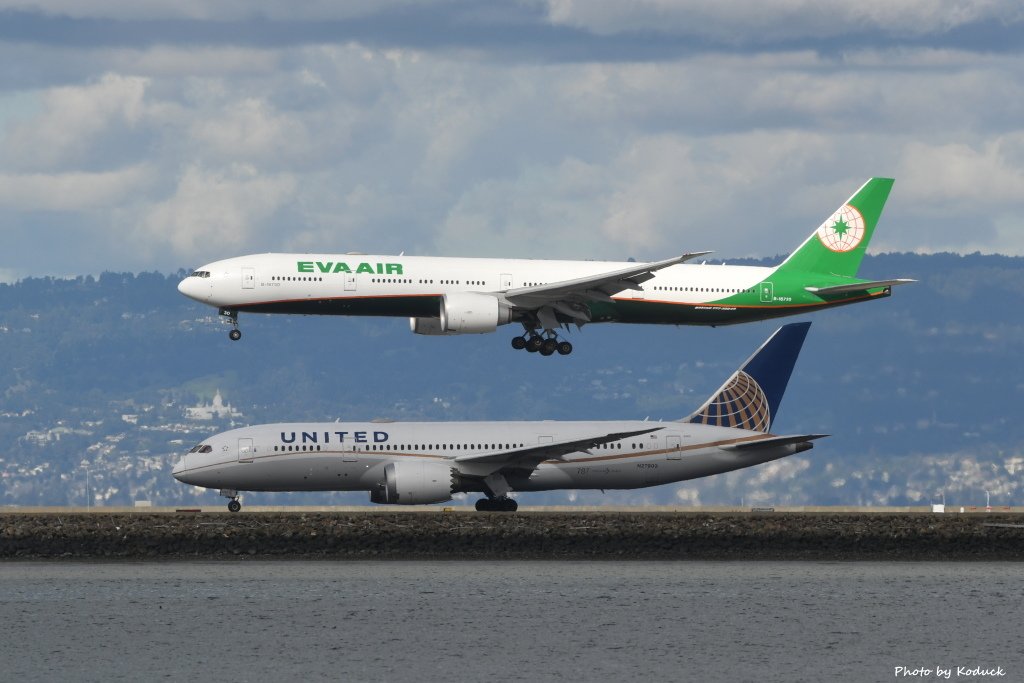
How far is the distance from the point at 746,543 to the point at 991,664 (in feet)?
70.1

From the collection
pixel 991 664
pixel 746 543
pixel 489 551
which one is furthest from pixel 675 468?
pixel 991 664

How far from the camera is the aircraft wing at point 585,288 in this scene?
262 feet

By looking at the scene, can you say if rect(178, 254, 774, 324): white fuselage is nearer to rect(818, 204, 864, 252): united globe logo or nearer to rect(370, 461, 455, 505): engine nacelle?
rect(370, 461, 455, 505): engine nacelle

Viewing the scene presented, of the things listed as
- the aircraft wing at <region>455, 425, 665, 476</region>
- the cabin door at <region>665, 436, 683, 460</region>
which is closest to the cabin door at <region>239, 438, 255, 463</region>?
the aircraft wing at <region>455, 425, 665, 476</region>

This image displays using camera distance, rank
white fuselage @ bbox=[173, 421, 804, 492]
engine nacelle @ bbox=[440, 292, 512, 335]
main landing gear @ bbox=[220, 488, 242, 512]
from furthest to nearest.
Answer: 1. main landing gear @ bbox=[220, 488, 242, 512]
2. white fuselage @ bbox=[173, 421, 804, 492]
3. engine nacelle @ bbox=[440, 292, 512, 335]

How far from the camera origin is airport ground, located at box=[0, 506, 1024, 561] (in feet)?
263

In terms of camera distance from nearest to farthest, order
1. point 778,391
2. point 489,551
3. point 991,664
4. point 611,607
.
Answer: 1. point 991,664
2. point 611,607
3. point 489,551
4. point 778,391

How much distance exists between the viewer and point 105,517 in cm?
8338

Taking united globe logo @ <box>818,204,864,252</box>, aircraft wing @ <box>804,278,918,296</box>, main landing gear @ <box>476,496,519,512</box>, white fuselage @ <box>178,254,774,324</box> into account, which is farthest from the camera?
united globe logo @ <box>818,204,864,252</box>

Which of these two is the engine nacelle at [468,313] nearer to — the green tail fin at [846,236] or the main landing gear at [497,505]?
the main landing gear at [497,505]

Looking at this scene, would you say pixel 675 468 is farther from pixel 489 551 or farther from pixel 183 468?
pixel 183 468

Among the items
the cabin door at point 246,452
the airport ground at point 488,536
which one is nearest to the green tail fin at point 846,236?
the airport ground at point 488,536

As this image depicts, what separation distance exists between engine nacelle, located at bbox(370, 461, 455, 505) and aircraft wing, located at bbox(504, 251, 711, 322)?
25.6ft

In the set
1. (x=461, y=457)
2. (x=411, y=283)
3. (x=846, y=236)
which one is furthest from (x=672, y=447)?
Answer: (x=846, y=236)
